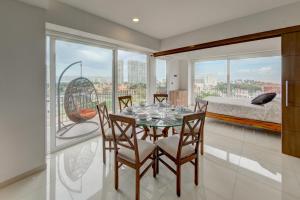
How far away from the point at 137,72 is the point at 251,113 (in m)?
3.31

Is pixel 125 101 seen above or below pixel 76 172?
above

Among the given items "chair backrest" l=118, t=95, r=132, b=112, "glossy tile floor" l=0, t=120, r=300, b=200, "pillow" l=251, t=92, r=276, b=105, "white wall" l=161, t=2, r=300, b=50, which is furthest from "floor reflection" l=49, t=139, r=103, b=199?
"pillow" l=251, t=92, r=276, b=105

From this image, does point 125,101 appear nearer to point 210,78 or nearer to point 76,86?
point 76,86

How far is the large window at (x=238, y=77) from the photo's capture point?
17.2 ft

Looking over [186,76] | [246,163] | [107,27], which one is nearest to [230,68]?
[186,76]

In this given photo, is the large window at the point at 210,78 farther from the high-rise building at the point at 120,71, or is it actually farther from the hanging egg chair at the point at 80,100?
the hanging egg chair at the point at 80,100

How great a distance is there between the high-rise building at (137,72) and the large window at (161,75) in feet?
2.21

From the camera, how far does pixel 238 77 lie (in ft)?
19.8

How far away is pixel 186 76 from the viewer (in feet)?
24.7

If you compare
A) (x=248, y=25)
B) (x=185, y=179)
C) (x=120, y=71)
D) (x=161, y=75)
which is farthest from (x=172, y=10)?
Answer: (x=161, y=75)

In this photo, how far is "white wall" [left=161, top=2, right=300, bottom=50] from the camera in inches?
108

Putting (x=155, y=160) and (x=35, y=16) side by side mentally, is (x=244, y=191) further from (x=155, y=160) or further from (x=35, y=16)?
(x=35, y=16)

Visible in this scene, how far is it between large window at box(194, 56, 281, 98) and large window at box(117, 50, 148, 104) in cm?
326

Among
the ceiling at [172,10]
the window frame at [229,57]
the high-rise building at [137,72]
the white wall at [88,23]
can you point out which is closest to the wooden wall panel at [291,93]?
the ceiling at [172,10]
